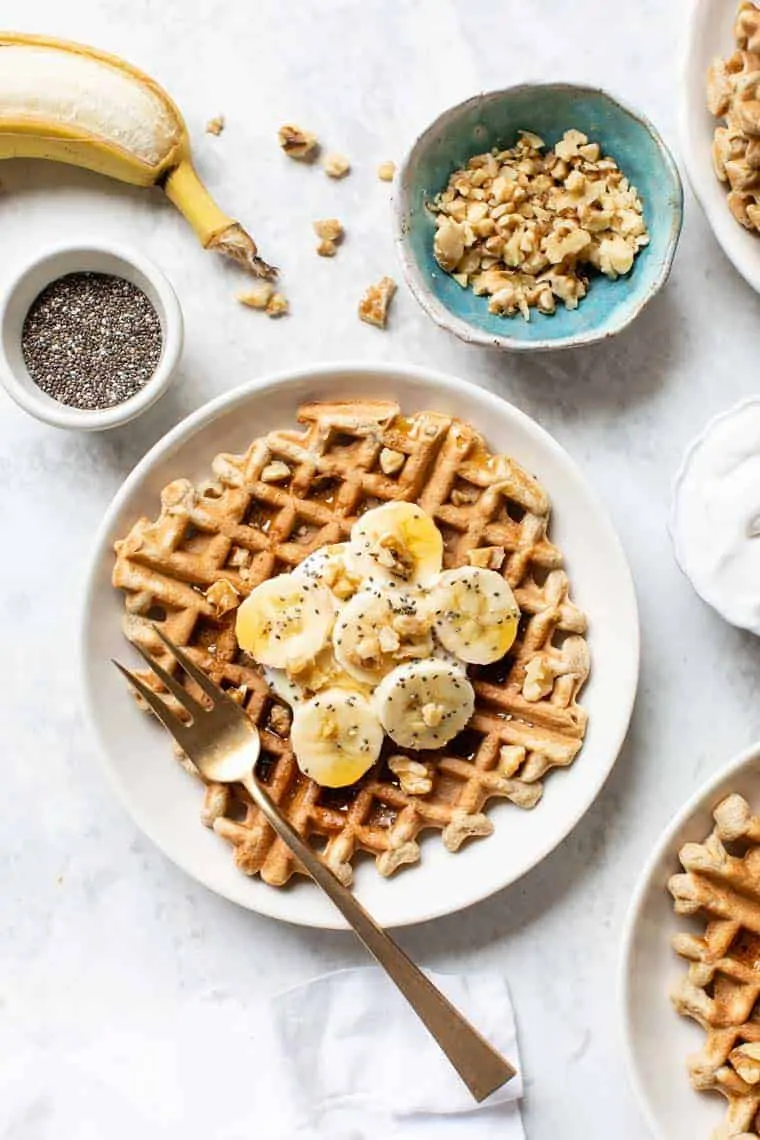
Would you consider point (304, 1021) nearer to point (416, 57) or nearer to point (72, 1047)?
point (72, 1047)

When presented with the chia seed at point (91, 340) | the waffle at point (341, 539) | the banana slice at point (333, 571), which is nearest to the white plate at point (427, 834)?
the waffle at point (341, 539)

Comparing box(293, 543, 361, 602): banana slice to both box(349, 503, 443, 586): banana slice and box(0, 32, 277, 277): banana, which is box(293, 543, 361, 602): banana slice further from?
box(0, 32, 277, 277): banana

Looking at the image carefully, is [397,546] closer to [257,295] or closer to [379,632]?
[379,632]

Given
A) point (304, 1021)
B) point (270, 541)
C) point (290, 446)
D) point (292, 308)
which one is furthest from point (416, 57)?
point (304, 1021)

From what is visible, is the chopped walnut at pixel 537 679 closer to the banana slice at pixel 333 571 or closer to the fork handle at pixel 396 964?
the banana slice at pixel 333 571

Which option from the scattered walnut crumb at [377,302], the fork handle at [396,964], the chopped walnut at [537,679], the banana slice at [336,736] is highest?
the scattered walnut crumb at [377,302]
